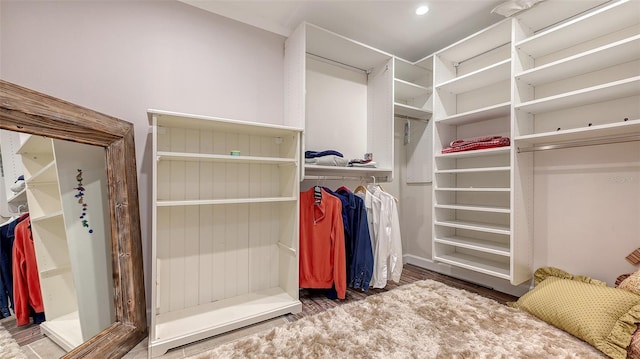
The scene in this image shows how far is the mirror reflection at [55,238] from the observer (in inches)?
44.5

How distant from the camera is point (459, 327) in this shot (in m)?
1.80

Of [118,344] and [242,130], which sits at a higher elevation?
[242,130]

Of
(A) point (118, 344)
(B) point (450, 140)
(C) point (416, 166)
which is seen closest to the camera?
(A) point (118, 344)

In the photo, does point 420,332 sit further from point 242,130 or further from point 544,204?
point 242,130

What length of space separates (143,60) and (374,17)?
1.92 m

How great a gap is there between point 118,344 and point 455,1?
339 cm

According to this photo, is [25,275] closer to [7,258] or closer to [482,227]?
Answer: [7,258]

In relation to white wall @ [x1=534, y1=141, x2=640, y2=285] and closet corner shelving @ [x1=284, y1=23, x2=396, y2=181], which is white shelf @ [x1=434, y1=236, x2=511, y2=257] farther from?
closet corner shelving @ [x1=284, y1=23, x2=396, y2=181]

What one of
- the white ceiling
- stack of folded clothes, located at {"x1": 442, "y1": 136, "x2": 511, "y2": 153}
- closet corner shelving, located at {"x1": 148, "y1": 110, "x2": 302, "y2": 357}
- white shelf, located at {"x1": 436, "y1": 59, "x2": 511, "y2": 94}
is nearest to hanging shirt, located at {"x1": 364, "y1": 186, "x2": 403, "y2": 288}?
closet corner shelving, located at {"x1": 148, "y1": 110, "x2": 302, "y2": 357}

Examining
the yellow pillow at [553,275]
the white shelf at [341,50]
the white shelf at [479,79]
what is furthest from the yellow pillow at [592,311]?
the white shelf at [341,50]

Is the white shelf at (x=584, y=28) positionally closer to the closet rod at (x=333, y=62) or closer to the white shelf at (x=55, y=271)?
the closet rod at (x=333, y=62)

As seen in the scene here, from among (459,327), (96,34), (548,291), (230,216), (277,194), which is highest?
(96,34)

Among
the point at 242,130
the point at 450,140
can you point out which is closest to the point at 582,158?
the point at 450,140

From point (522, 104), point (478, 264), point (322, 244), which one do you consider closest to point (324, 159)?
point (322, 244)
